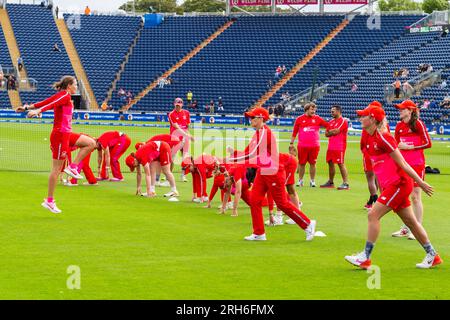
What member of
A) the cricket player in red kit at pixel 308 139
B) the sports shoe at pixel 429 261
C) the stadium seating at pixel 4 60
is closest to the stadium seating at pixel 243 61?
the stadium seating at pixel 4 60

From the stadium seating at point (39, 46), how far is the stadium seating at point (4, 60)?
1212 mm

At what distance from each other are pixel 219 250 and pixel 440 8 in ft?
335

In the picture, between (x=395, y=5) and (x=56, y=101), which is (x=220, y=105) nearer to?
(x=56, y=101)

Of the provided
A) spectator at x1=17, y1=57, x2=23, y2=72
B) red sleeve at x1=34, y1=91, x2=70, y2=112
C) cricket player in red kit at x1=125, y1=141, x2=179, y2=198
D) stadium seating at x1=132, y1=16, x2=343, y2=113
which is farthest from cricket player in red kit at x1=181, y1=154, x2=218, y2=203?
spectator at x1=17, y1=57, x2=23, y2=72

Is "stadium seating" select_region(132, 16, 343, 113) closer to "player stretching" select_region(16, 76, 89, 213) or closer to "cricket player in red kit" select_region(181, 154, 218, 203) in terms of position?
"cricket player in red kit" select_region(181, 154, 218, 203)

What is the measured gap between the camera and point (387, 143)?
38.8 ft

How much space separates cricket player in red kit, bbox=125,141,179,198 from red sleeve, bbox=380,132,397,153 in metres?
9.20

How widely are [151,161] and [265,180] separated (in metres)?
7.12

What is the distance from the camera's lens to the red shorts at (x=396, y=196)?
38.8 ft

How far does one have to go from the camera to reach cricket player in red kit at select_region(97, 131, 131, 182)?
79.1ft

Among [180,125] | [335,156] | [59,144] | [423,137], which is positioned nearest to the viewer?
[423,137]

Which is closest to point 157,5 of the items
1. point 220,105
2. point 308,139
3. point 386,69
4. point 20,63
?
point 20,63

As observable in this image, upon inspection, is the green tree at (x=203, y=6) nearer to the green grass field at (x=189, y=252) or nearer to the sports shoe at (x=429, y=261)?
the green grass field at (x=189, y=252)
